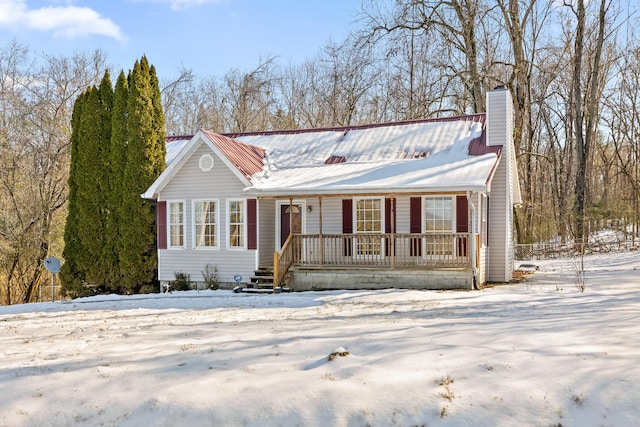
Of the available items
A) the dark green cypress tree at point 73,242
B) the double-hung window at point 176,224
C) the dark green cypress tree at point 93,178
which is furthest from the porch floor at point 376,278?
the dark green cypress tree at point 73,242

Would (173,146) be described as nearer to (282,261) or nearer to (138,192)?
(138,192)

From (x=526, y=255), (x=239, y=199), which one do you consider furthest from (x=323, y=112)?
(x=239, y=199)

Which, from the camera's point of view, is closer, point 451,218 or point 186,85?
point 451,218

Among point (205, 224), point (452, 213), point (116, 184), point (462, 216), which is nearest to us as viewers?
point (462, 216)

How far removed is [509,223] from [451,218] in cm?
258

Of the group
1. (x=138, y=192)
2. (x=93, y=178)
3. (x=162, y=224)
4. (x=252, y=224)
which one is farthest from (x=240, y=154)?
(x=93, y=178)

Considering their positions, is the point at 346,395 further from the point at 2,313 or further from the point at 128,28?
the point at 128,28

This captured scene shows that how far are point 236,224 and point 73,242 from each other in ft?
19.2

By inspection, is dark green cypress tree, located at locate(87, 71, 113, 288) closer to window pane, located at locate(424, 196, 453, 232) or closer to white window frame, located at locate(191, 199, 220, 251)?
white window frame, located at locate(191, 199, 220, 251)

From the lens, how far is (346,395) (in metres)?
5.57

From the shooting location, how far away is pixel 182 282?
55.4 ft

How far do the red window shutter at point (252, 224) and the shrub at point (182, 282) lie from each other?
2315 mm

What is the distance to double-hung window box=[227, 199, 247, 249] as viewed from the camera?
53.7ft

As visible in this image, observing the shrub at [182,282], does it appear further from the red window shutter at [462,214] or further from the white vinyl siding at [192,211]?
the red window shutter at [462,214]
